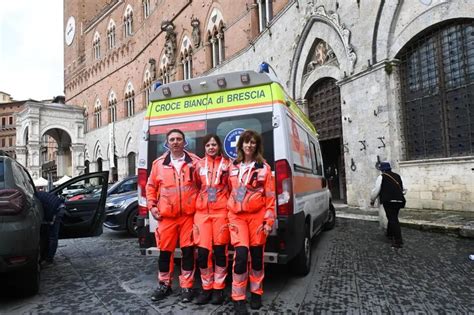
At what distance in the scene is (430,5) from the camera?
1003 cm

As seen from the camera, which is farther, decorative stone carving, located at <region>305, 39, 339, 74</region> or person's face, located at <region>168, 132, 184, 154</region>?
decorative stone carving, located at <region>305, 39, 339, 74</region>

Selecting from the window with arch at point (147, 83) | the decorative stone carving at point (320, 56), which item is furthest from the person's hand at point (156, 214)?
the window with arch at point (147, 83)

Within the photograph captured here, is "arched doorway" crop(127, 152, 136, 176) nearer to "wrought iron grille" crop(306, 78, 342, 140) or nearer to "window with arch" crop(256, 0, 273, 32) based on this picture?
"window with arch" crop(256, 0, 273, 32)

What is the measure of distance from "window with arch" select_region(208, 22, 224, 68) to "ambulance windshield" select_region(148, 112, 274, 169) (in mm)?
17635

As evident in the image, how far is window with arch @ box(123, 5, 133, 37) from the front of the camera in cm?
3609

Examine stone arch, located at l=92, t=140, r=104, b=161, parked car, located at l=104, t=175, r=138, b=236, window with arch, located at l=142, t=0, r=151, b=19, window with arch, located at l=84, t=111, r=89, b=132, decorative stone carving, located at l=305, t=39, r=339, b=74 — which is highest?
window with arch, located at l=142, t=0, r=151, b=19

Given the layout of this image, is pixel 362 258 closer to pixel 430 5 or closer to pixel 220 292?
pixel 220 292

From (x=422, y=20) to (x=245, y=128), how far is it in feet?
26.8

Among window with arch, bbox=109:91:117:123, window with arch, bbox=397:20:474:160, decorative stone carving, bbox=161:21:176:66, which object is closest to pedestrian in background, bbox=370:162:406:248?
window with arch, bbox=397:20:474:160

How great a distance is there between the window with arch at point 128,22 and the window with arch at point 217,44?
52.1 ft

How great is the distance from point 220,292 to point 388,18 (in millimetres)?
10216

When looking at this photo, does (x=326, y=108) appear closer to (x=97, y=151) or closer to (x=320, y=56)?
(x=320, y=56)

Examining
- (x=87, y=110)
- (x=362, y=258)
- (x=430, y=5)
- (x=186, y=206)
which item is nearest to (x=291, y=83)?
(x=430, y=5)

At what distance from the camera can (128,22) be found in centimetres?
3659
